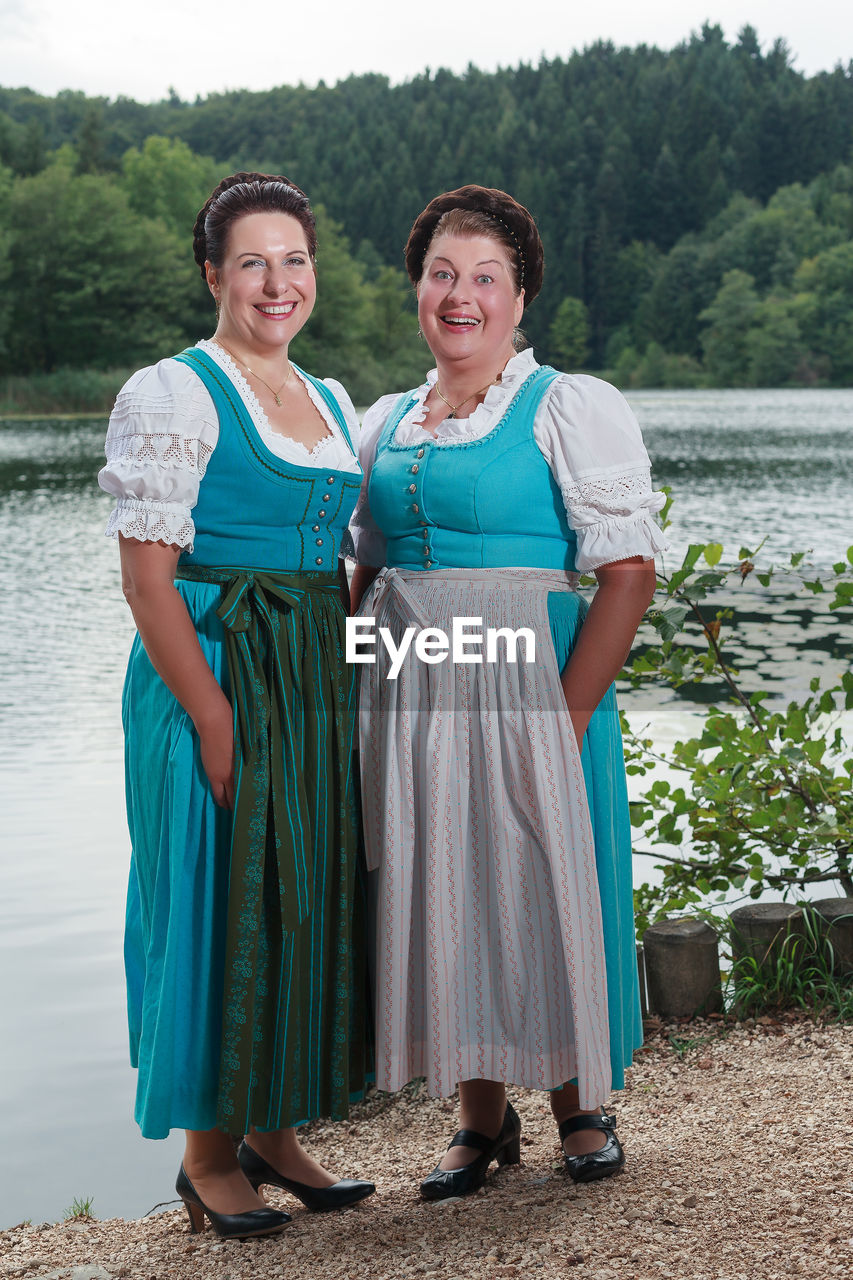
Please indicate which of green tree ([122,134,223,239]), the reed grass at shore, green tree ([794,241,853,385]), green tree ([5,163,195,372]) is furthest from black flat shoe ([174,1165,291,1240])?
green tree ([794,241,853,385])

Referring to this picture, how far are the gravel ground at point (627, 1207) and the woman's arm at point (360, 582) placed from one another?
0.95m

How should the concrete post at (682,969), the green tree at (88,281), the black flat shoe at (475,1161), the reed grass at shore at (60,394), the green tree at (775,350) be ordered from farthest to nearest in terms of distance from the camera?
the green tree at (775,350), the green tree at (88,281), the reed grass at shore at (60,394), the concrete post at (682,969), the black flat shoe at (475,1161)

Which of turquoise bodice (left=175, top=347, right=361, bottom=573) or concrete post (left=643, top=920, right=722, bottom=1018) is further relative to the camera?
concrete post (left=643, top=920, right=722, bottom=1018)

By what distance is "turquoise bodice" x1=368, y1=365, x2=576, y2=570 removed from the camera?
194 cm

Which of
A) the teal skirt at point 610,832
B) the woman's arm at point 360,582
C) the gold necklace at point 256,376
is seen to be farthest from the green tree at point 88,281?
the teal skirt at point 610,832

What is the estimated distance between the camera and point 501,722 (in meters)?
1.91

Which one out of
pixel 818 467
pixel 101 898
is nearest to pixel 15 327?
pixel 818 467

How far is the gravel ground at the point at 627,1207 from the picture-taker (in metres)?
1.69

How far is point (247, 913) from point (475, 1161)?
22.7 inches

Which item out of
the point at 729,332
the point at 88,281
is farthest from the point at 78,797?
the point at 729,332

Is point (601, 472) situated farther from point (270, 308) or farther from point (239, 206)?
point (239, 206)

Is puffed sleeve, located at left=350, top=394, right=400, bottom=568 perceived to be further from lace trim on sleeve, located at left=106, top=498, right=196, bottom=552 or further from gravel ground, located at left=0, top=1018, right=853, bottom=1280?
gravel ground, located at left=0, top=1018, right=853, bottom=1280

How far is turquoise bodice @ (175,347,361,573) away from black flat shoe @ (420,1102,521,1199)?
93 centimetres

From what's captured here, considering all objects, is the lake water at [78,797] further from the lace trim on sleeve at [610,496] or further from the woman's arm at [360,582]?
the lace trim on sleeve at [610,496]
